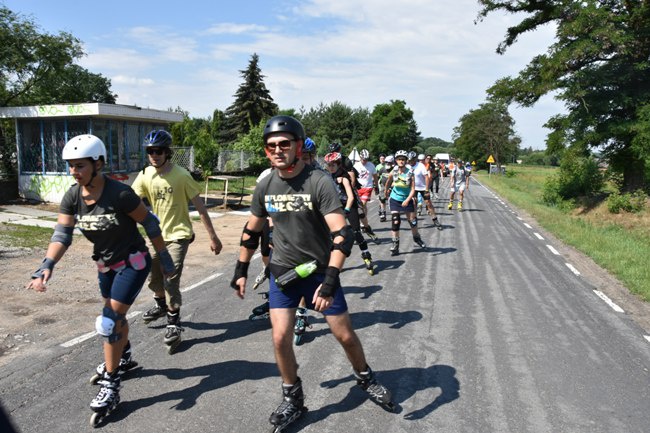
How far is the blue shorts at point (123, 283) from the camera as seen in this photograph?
12.0 feet

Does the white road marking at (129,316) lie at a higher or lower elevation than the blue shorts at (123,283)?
lower

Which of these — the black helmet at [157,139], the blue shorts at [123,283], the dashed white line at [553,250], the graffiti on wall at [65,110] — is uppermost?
the graffiti on wall at [65,110]

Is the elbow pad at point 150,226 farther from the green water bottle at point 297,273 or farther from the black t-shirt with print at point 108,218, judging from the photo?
the green water bottle at point 297,273

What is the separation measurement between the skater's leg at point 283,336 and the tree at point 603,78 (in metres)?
18.3

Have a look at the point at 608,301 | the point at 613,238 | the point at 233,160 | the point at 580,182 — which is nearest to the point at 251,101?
the point at 233,160

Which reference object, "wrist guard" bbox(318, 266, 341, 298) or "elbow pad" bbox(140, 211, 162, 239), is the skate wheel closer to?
"elbow pad" bbox(140, 211, 162, 239)

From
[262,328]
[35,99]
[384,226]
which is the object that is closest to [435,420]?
[262,328]

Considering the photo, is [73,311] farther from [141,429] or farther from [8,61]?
[8,61]

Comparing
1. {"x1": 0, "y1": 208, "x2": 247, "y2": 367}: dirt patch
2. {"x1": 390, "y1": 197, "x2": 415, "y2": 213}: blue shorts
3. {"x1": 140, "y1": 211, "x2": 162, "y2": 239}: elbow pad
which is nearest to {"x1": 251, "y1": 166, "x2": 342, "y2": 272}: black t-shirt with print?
{"x1": 140, "y1": 211, "x2": 162, "y2": 239}: elbow pad

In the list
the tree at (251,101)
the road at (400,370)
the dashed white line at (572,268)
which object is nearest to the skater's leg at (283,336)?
the road at (400,370)

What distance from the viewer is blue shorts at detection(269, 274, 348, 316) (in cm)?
344

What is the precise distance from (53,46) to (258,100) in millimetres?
36723

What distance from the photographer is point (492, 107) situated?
9025 centimetres

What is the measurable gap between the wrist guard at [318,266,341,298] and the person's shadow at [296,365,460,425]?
1.07m
